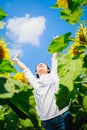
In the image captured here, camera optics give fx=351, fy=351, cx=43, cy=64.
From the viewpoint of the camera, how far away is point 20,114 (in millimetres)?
2055

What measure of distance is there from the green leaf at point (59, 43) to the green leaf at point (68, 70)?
6.8 inches

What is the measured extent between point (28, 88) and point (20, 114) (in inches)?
6.5

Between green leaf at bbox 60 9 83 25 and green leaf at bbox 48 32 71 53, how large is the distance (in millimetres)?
117

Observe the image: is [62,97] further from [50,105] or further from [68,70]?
[50,105]

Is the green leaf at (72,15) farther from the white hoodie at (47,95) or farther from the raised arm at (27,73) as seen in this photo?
the raised arm at (27,73)

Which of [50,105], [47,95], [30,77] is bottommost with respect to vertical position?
[50,105]

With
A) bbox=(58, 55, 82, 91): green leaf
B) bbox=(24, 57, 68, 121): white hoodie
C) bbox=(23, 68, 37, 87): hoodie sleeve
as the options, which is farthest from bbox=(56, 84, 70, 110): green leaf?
bbox=(23, 68, 37, 87): hoodie sleeve

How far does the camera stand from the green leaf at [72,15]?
275 cm

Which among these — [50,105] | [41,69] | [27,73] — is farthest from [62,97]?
[41,69]

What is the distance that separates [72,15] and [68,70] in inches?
17.6

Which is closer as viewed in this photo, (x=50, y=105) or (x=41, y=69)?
(x=50, y=105)

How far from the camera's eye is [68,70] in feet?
9.45

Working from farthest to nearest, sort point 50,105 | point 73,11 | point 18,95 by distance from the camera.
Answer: point 50,105 → point 73,11 → point 18,95

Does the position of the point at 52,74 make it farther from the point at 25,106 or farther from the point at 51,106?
the point at 25,106
